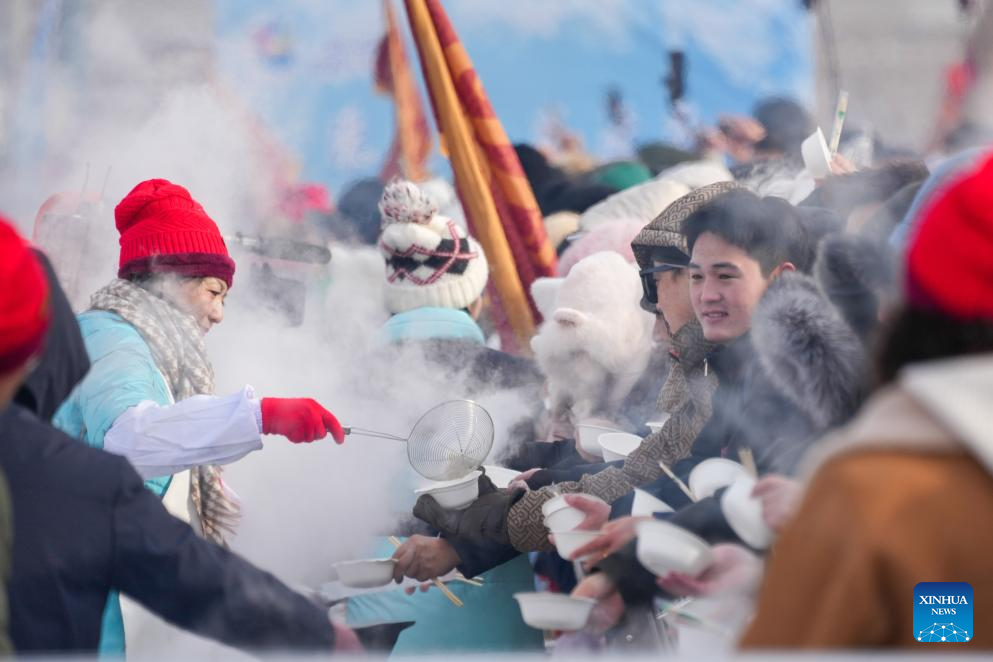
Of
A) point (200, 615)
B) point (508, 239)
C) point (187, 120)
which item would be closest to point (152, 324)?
point (200, 615)

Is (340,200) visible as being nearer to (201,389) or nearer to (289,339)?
(289,339)

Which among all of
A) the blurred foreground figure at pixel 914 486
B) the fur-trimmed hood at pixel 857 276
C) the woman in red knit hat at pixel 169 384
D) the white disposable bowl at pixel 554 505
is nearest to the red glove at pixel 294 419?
the woman in red knit hat at pixel 169 384

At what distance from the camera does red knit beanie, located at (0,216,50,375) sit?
1746 millimetres

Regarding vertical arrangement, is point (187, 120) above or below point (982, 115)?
above

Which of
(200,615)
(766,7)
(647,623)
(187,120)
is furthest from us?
(766,7)

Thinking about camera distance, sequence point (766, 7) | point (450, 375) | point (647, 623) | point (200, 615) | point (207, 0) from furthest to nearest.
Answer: point (207, 0) → point (766, 7) → point (450, 375) → point (647, 623) → point (200, 615)

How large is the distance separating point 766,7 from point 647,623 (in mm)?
3568

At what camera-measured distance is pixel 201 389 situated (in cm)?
365

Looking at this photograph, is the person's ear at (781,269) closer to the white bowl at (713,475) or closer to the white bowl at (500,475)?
the white bowl at (713,475)

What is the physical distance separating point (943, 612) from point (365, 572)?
2112 millimetres

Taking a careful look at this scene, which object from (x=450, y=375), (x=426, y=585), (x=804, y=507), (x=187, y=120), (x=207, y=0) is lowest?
(x=426, y=585)

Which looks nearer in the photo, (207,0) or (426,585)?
(426,585)

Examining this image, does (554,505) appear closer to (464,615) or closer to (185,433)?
(464,615)

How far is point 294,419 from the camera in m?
3.22
